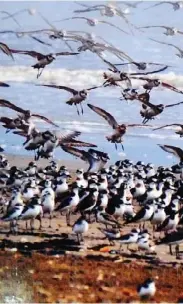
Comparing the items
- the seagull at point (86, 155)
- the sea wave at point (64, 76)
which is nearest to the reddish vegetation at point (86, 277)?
the seagull at point (86, 155)

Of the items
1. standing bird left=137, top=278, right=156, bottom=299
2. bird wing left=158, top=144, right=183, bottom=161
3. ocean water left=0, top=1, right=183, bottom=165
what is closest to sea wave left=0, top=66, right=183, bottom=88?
ocean water left=0, top=1, right=183, bottom=165

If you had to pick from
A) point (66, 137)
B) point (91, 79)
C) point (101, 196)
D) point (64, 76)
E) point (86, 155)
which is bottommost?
point (101, 196)

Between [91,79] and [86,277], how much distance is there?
60.9 ft

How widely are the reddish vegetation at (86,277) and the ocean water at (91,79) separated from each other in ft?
19.4

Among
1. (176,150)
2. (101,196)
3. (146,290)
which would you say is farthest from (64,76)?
(146,290)

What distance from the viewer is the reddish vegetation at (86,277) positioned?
23.5 feet

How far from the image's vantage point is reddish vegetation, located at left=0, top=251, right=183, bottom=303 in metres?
7.17

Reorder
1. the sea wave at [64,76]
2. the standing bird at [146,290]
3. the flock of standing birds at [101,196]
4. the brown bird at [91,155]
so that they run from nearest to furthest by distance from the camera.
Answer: the standing bird at [146,290] < the flock of standing birds at [101,196] < the brown bird at [91,155] < the sea wave at [64,76]

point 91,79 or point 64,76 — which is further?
point 64,76

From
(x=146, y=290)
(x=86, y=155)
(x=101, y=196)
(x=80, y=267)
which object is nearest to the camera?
(x=146, y=290)

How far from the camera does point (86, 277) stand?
24.7 ft

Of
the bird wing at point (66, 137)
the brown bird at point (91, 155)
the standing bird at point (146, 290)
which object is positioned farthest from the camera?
the brown bird at point (91, 155)

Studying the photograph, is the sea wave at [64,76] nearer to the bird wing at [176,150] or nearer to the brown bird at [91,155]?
the bird wing at [176,150]

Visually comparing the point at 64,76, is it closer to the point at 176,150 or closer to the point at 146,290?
the point at 176,150
